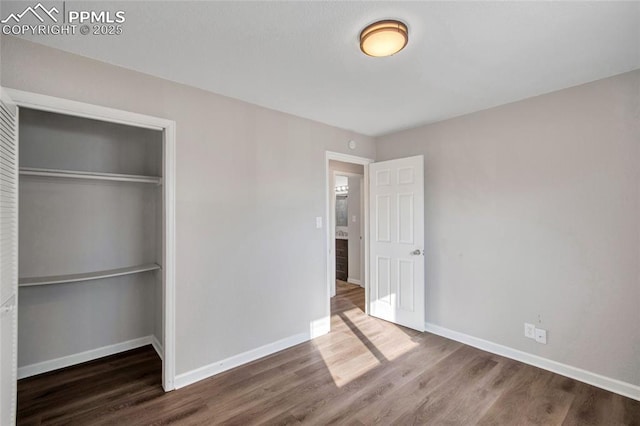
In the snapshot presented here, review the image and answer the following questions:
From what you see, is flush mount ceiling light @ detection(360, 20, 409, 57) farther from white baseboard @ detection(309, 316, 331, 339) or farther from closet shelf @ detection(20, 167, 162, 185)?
white baseboard @ detection(309, 316, 331, 339)

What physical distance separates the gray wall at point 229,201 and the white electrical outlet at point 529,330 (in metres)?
1.98

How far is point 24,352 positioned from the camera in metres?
2.57

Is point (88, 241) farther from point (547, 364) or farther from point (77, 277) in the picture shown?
point (547, 364)

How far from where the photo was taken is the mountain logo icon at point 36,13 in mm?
1590

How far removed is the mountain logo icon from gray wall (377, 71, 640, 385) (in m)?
3.38

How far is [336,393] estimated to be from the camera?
2309mm

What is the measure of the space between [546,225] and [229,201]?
9.41 ft

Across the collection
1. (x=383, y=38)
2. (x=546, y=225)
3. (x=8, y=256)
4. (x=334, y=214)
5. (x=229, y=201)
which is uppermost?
(x=383, y=38)

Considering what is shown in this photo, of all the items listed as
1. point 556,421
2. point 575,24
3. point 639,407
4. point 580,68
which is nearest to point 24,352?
point 556,421

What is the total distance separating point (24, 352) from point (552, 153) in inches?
195

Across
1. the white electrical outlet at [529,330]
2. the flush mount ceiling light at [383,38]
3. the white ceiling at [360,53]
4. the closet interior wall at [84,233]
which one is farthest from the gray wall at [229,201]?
the white electrical outlet at [529,330]

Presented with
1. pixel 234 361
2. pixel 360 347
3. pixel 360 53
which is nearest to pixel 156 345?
pixel 234 361

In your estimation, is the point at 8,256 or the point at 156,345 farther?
the point at 156,345

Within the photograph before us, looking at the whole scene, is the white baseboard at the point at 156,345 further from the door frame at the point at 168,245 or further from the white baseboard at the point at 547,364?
the white baseboard at the point at 547,364
